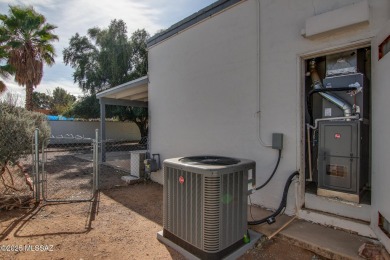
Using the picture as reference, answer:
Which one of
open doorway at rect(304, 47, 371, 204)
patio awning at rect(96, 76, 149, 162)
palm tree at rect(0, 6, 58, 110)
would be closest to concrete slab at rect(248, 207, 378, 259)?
open doorway at rect(304, 47, 371, 204)

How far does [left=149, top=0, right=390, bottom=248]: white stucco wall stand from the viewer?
315 cm

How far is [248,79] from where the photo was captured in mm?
3830

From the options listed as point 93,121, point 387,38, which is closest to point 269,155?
point 387,38

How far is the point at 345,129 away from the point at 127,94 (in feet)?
22.3

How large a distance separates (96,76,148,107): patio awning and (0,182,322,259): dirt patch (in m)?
3.55

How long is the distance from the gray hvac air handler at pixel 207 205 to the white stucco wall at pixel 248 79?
1070 millimetres

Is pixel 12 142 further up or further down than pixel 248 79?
further down

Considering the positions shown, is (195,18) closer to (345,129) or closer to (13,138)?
(345,129)

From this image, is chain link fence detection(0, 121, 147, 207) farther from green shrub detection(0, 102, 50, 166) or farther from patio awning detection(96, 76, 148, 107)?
patio awning detection(96, 76, 148, 107)

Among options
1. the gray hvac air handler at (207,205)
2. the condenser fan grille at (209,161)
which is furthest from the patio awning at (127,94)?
the gray hvac air handler at (207,205)

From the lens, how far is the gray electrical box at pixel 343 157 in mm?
3047

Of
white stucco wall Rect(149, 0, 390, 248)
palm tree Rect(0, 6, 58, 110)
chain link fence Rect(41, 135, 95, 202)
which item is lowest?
chain link fence Rect(41, 135, 95, 202)

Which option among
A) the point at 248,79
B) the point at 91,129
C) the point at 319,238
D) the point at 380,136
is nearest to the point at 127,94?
the point at 248,79

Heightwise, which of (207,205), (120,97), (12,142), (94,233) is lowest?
(94,233)
